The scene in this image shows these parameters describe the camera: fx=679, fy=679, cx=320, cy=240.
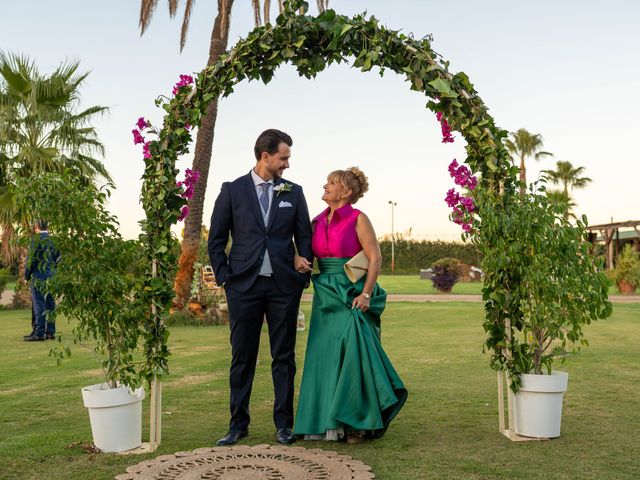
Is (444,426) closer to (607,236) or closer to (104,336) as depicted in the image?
(104,336)

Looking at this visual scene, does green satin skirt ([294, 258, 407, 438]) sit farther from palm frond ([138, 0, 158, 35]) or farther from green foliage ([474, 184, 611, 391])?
palm frond ([138, 0, 158, 35])

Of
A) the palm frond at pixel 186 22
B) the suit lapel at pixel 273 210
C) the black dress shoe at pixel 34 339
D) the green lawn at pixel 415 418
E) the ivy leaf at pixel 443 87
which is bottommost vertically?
the green lawn at pixel 415 418

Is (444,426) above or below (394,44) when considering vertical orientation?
below

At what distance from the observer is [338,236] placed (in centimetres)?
486

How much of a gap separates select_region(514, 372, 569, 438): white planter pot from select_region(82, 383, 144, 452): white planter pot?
2.75 meters

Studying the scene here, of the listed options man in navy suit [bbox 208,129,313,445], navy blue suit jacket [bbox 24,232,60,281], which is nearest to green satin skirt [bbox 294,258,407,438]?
man in navy suit [bbox 208,129,313,445]

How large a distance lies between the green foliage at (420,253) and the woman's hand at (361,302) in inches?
1478

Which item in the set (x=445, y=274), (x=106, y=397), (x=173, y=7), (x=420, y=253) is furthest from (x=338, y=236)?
(x=420, y=253)

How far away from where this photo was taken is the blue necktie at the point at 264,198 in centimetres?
477

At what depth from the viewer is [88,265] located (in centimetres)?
452

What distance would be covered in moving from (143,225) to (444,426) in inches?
106

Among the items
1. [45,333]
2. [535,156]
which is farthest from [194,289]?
[535,156]

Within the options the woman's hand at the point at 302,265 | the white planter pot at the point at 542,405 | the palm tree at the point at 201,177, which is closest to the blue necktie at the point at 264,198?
the woman's hand at the point at 302,265

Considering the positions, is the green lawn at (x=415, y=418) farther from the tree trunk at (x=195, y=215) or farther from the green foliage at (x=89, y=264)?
the tree trunk at (x=195, y=215)
